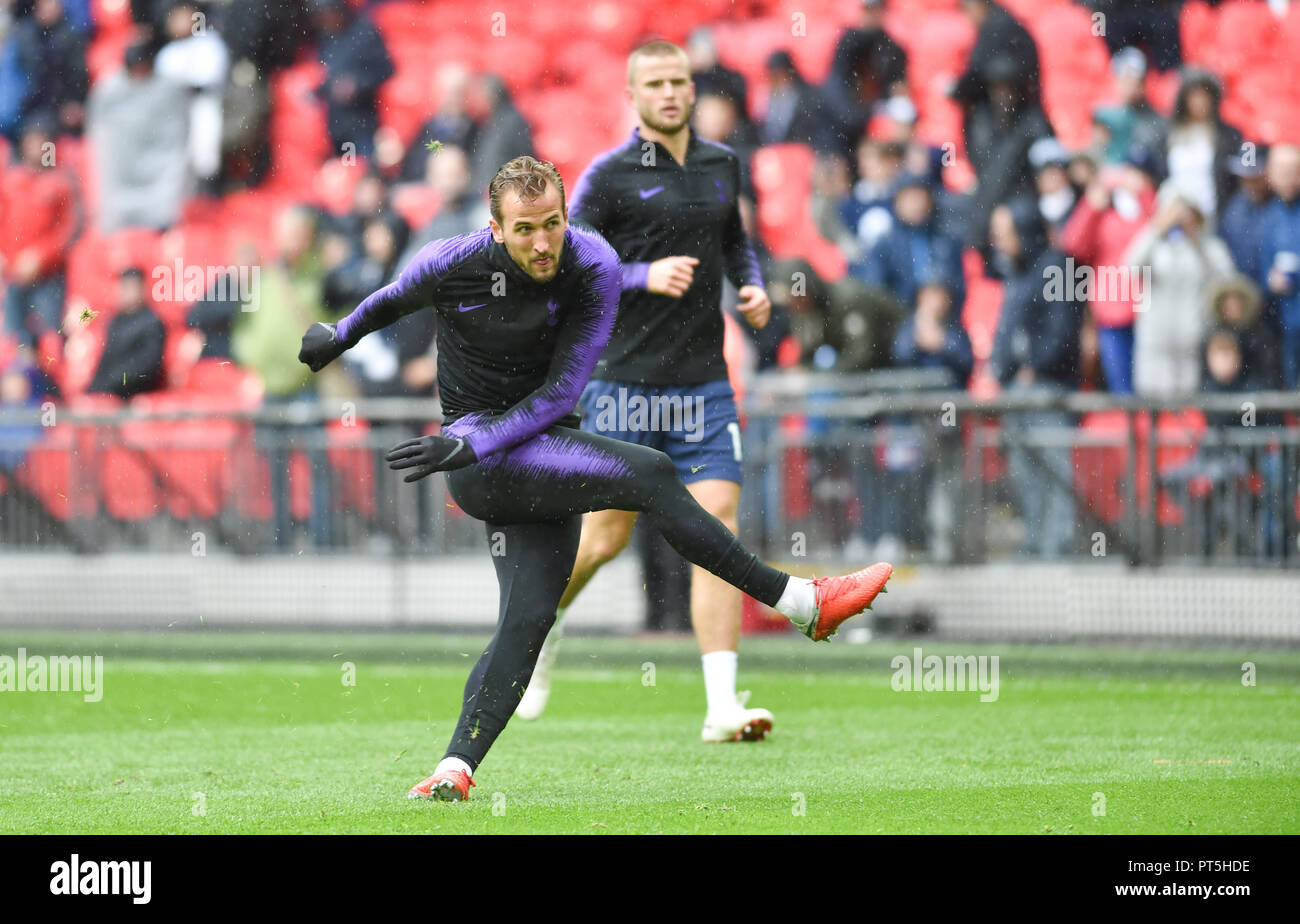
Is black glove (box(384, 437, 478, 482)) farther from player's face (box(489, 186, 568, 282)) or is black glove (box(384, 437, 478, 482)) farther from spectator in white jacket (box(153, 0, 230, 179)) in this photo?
spectator in white jacket (box(153, 0, 230, 179))

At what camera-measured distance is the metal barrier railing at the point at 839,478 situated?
1196cm

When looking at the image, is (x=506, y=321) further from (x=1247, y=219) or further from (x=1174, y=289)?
(x=1247, y=219)

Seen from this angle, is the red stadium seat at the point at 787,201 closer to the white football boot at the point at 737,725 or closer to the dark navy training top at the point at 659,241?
the dark navy training top at the point at 659,241

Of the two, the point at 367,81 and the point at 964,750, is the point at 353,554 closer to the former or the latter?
the point at 367,81

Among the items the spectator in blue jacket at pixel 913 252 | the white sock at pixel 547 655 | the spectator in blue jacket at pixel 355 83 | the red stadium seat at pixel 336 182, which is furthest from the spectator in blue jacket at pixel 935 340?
the white sock at pixel 547 655

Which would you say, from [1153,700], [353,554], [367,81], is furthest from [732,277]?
[367,81]

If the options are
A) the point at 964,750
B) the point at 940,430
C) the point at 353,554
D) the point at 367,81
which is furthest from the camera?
the point at 367,81

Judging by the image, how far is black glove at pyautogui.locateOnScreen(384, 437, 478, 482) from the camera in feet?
21.1

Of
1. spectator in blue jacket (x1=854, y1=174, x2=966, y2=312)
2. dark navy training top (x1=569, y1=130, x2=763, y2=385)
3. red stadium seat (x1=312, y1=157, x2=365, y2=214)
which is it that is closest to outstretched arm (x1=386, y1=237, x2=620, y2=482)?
dark navy training top (x1=569, y1=130, x2=763, y2=385)

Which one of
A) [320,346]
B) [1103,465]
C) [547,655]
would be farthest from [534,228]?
[1103,465]

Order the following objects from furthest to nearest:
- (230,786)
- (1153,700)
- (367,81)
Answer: (367,81) → (1153,700) → (230,786)

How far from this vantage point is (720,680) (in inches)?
333

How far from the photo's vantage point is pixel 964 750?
799cm

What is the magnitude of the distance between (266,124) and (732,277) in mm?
9128
